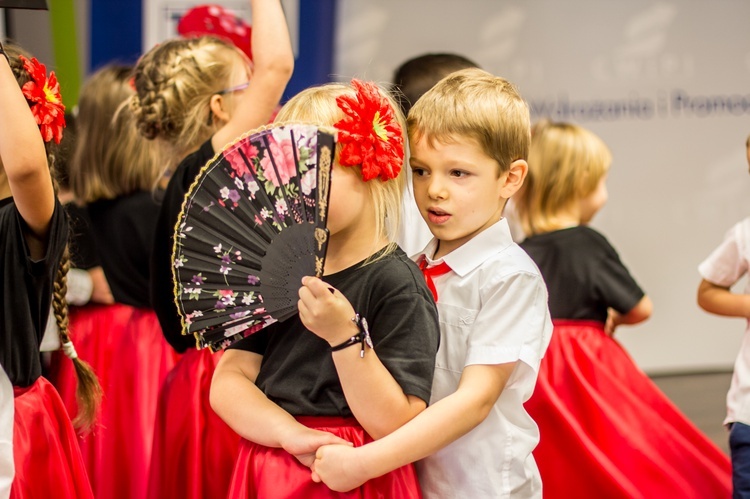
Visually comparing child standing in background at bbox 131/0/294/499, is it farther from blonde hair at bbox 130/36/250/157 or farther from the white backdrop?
the white backdrop

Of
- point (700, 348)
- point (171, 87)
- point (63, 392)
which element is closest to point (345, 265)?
point (171, 87)

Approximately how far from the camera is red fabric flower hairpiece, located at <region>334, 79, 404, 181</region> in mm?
1692

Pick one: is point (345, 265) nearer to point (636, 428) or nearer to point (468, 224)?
point (468, 224)

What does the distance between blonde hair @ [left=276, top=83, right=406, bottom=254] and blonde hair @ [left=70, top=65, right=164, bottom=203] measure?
4.74 feet

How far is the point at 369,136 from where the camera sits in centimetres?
169

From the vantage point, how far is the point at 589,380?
3.27 m

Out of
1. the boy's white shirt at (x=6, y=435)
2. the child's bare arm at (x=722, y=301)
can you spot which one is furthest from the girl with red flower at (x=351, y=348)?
the child's bare arm at (x=722, y=301)

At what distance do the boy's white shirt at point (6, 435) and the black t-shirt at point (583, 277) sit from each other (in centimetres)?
199

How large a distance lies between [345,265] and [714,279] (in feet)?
5.48

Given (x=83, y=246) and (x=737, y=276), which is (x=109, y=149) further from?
(x=737, y=276)

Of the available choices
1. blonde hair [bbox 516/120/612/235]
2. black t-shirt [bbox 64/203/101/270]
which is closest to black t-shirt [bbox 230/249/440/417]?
black t-shirt [bbox 64/203/101/270]

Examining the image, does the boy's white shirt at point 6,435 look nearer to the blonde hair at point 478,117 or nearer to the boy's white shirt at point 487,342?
the boy's white shirt at point 487,342

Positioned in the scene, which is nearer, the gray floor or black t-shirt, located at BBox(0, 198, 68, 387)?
black t-shirt, located at BBox(0, 198, 68, 387)

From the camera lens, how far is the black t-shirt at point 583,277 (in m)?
3.40
